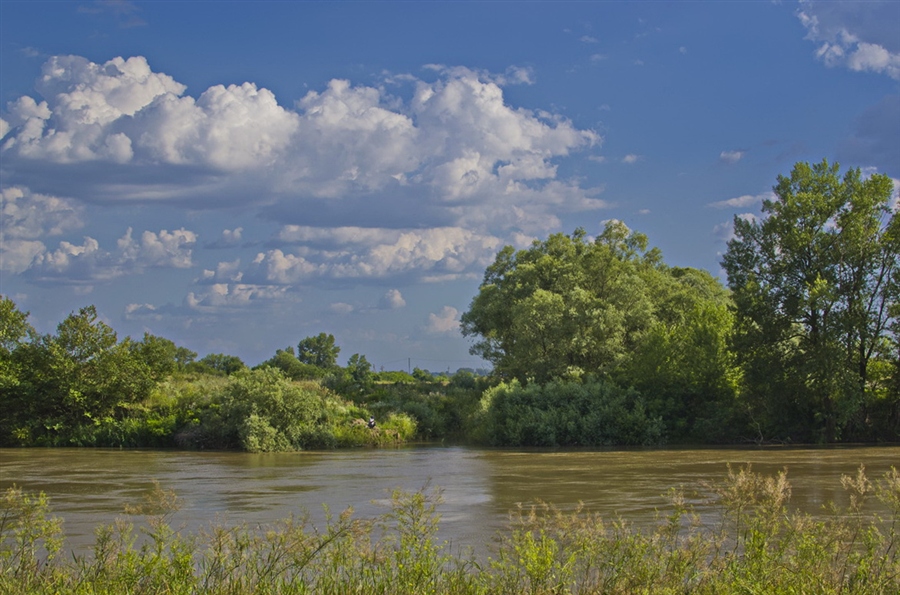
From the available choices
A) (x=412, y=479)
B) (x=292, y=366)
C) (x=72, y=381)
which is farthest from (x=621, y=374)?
(x=292, y=366)

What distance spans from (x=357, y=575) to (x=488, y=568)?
262cm

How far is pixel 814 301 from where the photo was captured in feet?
132

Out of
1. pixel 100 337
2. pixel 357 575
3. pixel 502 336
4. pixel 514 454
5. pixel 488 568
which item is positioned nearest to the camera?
pixel 357 575

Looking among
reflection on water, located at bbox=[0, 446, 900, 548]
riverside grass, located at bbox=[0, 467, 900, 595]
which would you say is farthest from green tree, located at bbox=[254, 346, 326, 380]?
riverside grass, located at bbox=[0, 467, 900, 595]

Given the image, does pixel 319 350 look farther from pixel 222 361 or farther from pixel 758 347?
pixel 758 347

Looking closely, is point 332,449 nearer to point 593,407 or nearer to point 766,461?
point 593,407

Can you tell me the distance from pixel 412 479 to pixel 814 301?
2286 centimetres

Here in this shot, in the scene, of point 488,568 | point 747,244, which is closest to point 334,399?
point 747,244

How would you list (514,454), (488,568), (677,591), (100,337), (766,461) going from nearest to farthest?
(677,591), (488,568), (766,461), (514,454), (100,337)

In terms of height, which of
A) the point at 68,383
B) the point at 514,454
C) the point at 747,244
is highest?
the point at 747,244

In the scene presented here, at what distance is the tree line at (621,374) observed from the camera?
1636 inches

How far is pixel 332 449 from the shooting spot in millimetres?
45000

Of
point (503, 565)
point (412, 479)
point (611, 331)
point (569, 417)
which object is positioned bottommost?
point (412, 479)

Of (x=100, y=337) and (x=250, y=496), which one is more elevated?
(x=100, y=337)
